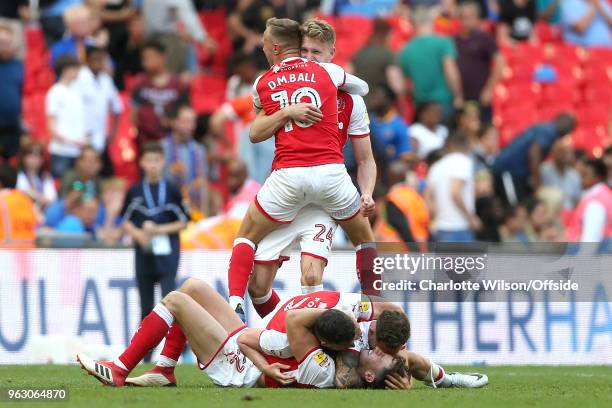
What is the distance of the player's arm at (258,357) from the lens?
995 cm

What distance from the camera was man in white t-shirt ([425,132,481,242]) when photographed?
1758cm

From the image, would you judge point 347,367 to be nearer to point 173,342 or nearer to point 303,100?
point 173,342

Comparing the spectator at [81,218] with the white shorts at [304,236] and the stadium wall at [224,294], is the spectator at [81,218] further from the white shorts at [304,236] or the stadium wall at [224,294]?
the white shorts at [304,236]

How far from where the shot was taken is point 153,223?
47.4 ft

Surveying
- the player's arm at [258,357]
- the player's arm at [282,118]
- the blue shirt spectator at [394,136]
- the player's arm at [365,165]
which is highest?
the player's arm at [282,118]

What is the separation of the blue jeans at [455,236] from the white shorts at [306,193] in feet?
21.3

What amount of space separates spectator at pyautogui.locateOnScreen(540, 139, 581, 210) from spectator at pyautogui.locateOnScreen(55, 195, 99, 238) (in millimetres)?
6611

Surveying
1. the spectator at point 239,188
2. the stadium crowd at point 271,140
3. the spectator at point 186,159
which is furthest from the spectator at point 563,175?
the spectator at point 239,188

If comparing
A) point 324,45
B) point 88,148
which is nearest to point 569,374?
point 324,45

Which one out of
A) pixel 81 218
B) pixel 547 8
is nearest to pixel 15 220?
pixel 81 218

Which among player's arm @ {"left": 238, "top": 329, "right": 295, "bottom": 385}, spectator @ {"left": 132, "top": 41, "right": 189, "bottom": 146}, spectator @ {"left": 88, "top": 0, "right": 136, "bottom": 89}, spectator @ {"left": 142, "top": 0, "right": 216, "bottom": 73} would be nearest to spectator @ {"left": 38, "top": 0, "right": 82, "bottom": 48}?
spectator @ {"left": 88, "top": 0, "right": 136, "bottom": 89}

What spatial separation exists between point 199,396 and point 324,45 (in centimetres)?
300

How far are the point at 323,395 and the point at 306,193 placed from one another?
189 cm

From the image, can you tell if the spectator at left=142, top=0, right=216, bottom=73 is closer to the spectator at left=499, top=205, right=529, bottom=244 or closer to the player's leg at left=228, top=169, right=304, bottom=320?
the spectator at left=499, top=205, right=529, bottom=244
